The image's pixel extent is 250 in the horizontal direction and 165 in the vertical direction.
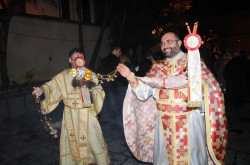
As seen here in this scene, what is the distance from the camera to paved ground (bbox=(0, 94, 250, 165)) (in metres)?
4.32

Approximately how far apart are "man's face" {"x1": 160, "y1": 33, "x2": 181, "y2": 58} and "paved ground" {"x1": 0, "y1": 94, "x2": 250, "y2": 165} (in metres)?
2.38

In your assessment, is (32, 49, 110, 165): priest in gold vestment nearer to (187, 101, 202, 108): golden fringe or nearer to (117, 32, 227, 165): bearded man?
(117, 32, 227, 165): bearded man

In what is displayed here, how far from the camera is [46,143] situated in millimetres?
5230

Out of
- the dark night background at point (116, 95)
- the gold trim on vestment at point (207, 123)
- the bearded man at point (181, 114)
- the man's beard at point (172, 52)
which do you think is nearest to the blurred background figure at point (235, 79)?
the dark night background at point (116, 95)

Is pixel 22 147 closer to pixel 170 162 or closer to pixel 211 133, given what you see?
pixel 170 162

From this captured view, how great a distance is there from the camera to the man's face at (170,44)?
9.44 feet

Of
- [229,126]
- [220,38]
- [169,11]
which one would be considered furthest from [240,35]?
[229,126]

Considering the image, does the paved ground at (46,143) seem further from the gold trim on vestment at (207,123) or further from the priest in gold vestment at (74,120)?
the gold trim on vestment at (207,123)

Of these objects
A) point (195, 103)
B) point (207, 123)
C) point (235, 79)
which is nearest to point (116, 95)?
point (207, 123)

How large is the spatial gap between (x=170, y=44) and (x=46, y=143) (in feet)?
13.4

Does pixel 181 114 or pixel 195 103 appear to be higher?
pixel 195 103

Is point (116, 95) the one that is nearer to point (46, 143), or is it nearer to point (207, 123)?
point (46, 143)

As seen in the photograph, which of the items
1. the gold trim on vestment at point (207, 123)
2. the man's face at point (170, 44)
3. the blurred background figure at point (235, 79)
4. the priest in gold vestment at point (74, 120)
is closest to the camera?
the gold trim on vestment at point (207, 123)

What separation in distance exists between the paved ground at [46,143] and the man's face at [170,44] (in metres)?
2.38
